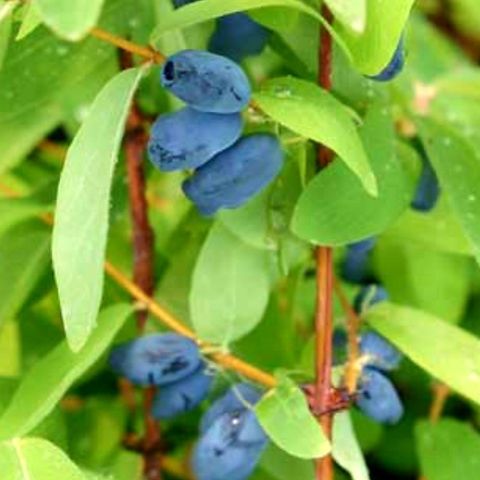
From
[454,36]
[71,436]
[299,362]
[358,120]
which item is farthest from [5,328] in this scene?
[454,36]

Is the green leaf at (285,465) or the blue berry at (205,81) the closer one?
the blue berry at (205,81)

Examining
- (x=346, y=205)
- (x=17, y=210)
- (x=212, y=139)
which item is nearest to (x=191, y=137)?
(x=212, y=139)

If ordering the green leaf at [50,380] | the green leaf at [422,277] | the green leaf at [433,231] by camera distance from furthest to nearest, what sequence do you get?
the green leaf at [422,277], the green leaf at [433,231], the green leaf at [50,380]

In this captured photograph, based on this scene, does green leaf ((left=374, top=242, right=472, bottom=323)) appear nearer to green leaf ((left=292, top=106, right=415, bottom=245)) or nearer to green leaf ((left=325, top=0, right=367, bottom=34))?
green leaf ((left=292, top=106, right=415, bottom=245))

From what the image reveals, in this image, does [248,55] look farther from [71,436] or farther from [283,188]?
[71,436]

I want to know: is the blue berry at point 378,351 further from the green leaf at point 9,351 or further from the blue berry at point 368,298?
the green leaf at point 9,351

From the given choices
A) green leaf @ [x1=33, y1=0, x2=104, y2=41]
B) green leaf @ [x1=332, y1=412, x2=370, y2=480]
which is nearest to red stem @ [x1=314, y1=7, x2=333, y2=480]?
green leaf @ [x1=332, y1=412, x2=370, y2=480]

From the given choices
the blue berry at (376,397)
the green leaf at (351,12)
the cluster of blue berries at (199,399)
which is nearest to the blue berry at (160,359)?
the cluster of blue berries at (199,399)
